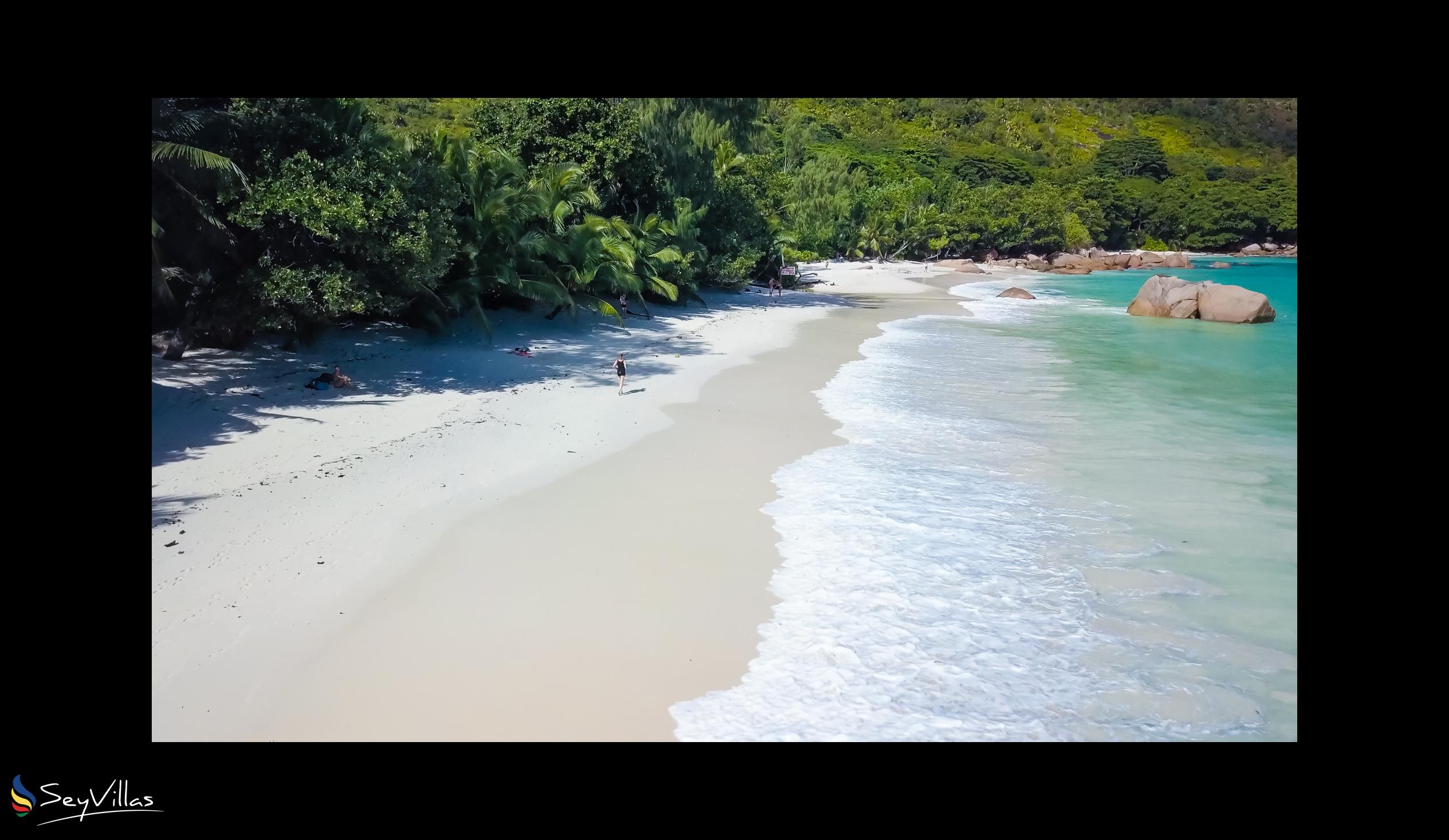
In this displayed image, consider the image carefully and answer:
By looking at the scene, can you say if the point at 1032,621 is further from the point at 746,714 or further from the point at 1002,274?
the point at 1002,274

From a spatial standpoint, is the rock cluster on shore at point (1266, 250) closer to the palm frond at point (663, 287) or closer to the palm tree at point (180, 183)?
the palm frond at point (663, 287)

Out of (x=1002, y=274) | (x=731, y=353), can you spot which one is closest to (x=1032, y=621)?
(x=731, y=353)

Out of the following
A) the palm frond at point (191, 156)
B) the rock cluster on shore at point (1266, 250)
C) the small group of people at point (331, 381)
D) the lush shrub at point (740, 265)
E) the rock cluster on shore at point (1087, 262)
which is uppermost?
the rock cluster on shore at point (1266, 250)

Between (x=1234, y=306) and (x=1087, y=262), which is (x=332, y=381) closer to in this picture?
(x=1234, y=306)

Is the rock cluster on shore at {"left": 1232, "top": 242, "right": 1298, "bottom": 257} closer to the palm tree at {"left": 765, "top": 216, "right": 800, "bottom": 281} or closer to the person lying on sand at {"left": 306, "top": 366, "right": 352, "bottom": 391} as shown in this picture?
the palm tree at {"left": 765, "top": 216, "right": 800, "bottom": 281}
